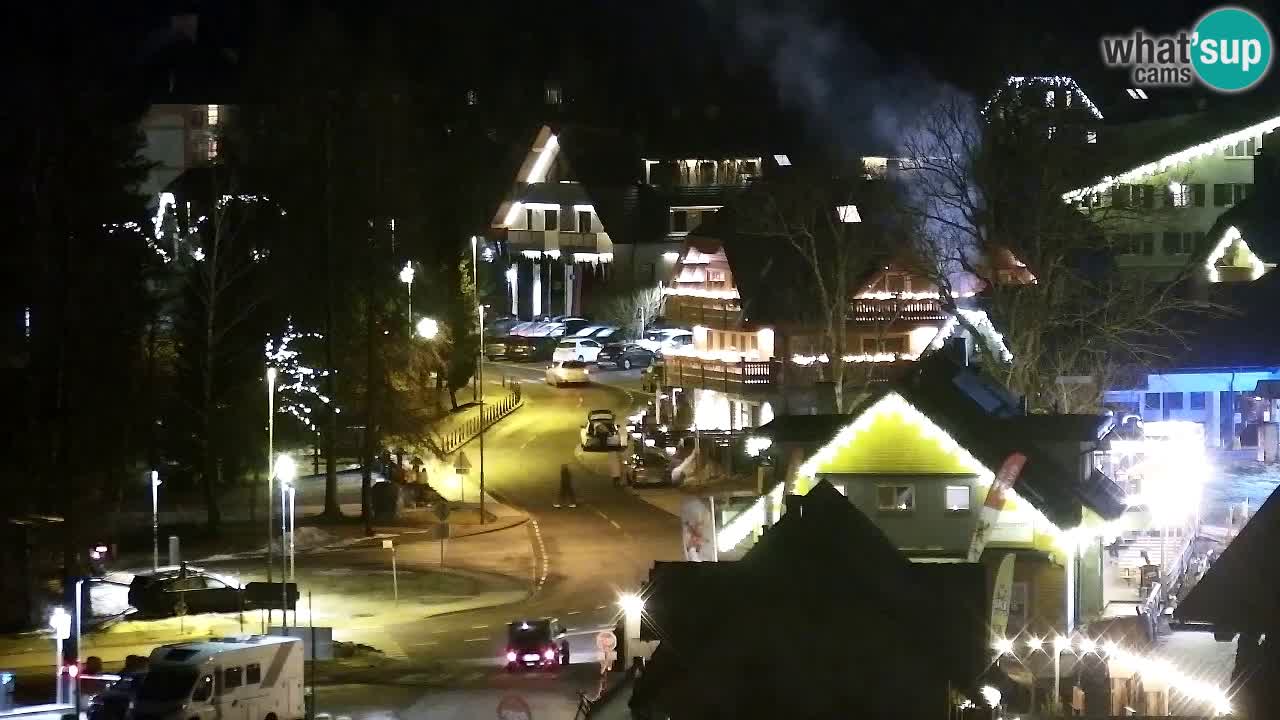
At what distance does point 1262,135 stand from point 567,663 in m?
37.1

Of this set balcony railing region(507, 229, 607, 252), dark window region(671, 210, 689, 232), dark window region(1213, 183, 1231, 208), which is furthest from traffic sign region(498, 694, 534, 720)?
balcony railing region(507, 229, 607, 252)

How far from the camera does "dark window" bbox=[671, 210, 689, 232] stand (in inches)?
3777

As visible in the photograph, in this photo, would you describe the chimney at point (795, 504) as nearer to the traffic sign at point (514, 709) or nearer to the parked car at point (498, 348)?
the traffic sign at point (514, 709)

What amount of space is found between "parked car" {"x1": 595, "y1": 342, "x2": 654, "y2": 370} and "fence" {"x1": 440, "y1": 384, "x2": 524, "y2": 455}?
7781mm

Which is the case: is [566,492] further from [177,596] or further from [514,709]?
[514,709]

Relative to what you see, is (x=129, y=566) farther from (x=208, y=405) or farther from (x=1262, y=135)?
(x=1262, y=135)

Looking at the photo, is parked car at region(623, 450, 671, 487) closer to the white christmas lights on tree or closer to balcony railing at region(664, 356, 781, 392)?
balcony railing at region(664, 356, 781, 392)

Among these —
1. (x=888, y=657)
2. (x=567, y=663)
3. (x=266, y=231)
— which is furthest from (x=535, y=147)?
(x=888, y=657)

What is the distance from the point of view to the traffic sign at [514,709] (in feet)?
97.3

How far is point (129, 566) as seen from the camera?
4703cm

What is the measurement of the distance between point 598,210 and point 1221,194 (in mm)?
38833

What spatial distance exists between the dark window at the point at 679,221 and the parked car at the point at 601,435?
31.3 meters

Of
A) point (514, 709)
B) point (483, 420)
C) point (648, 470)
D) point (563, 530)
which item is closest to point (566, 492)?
point (648, 470)

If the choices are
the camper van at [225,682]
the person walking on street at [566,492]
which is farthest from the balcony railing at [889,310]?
the camper van at [225,682]
